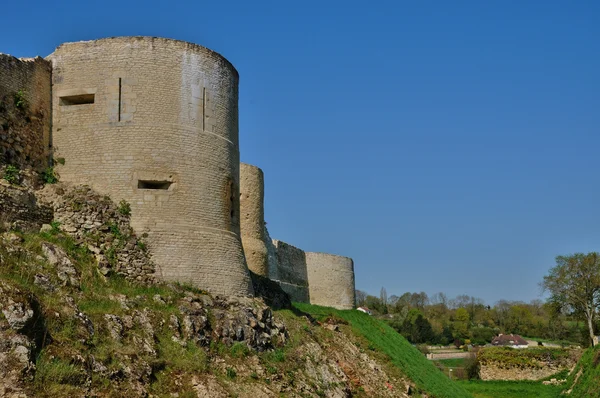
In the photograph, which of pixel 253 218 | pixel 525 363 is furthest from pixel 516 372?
pixel 253 218

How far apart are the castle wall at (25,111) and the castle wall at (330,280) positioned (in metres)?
25.5

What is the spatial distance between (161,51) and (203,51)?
1.24m

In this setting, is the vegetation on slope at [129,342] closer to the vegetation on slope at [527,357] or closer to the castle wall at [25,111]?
the castle wall at [25,111]

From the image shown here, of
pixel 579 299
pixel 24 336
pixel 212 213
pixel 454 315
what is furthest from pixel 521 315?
pixel 24 336

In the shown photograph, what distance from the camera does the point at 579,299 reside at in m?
46.8

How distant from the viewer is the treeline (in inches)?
2985

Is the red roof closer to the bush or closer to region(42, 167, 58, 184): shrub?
the bush

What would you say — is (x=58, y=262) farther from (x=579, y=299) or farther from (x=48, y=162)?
(x=579, y=299)

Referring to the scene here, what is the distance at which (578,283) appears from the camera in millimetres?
47031

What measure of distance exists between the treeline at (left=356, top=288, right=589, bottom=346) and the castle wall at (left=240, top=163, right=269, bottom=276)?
87.9ft

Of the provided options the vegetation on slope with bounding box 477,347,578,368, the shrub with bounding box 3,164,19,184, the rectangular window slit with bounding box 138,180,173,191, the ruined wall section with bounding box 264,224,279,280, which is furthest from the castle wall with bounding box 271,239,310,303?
the shrub with bounding box 3,164,19,184

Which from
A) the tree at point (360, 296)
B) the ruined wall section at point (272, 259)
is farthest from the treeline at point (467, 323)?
the ruined wall section at point (272, 259)

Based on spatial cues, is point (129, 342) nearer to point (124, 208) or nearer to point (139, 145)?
point (124, 208)

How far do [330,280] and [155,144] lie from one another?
25974mm
